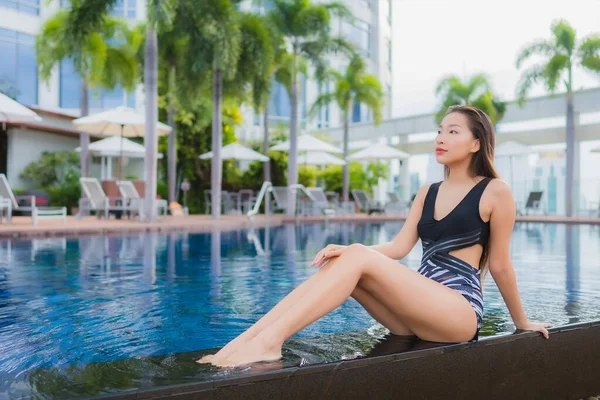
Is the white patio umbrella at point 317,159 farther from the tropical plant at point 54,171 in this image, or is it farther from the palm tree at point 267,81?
the tropical plant at point 54,171

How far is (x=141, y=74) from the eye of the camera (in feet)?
73.9

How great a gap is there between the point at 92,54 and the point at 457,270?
65.0ft

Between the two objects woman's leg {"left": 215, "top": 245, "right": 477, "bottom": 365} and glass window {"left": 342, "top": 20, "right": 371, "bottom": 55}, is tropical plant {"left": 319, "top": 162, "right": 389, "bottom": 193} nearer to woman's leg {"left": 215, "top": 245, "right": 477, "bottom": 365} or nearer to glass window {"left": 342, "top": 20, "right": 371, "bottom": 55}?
glass window {"left": 342, "top": 20, "right": 371, "bottom": 55}

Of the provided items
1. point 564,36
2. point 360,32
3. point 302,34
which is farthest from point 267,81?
point 360,32

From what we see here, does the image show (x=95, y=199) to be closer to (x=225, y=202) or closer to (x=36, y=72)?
(x=225, y=202)

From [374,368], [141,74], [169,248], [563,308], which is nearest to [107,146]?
[141,74]

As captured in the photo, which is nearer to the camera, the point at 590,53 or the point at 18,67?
the point at 18,67

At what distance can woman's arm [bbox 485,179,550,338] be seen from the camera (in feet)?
8.36

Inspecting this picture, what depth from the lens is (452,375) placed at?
2.31 metres

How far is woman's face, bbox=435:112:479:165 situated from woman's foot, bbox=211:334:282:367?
108 cm

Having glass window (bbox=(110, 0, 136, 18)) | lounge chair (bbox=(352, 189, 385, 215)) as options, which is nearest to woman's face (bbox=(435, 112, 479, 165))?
lounge chair (bbox=(352, 189, 385, 215))

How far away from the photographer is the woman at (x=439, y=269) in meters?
2.22

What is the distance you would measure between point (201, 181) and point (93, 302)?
21.3 meters

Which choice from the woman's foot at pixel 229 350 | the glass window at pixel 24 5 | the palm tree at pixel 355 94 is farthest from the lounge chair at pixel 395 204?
the woman's foot at pixel 229 350
